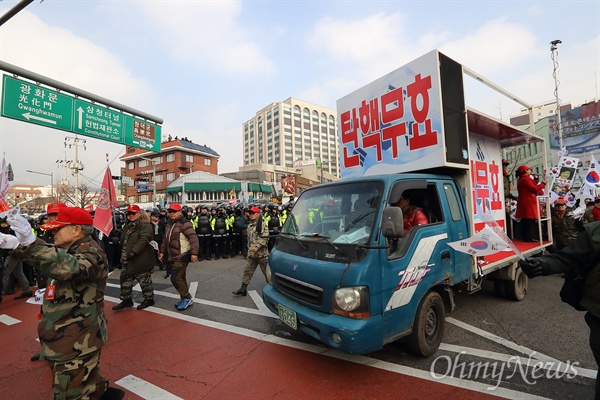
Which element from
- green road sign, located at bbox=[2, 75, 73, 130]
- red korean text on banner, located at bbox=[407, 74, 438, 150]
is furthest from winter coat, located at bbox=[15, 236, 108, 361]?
green road sign, located at bbox=[2, 75, 73, 130]

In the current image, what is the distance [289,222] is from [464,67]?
3.36 m

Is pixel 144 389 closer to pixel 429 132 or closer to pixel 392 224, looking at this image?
pixel 392 224

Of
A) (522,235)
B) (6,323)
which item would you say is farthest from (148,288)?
(522,235)

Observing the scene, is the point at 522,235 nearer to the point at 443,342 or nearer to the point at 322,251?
the point at 443,342

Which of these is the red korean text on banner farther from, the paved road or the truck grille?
the paved road

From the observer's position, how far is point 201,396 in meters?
2.90

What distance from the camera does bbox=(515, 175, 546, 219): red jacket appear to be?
19.3ft

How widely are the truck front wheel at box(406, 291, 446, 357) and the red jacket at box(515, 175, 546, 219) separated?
158 inches

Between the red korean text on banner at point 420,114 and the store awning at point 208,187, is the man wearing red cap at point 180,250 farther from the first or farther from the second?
A: the store awning at point 208,187

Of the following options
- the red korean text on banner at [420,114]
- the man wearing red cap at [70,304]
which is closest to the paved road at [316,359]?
the man wearing red cap at [70,304]

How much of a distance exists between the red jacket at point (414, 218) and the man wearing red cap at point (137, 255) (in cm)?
466

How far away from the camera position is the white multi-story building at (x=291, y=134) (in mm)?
106438
